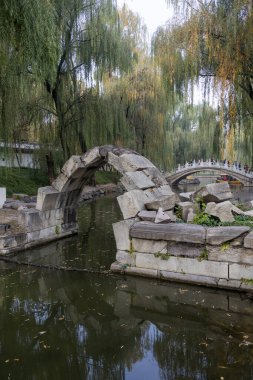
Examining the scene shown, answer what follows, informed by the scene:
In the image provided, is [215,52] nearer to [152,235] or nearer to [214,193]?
[214,193]

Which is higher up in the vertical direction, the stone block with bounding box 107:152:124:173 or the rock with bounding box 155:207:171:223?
the stone block with bounding box 107:152:124:173

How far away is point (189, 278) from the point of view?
578 cm

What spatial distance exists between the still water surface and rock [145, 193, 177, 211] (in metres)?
1.36

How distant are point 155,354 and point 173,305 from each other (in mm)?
1202

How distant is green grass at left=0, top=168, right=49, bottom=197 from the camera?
54.5ft

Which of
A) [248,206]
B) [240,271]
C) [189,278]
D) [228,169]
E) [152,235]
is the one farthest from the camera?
[228,169]

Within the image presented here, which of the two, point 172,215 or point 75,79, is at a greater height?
point 75,79

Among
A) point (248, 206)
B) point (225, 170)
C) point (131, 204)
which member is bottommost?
point (248, 206)

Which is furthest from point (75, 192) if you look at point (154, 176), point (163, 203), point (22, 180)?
point (22, 180)

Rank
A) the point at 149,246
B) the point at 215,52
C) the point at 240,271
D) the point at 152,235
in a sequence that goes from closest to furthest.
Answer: the point at 240,271, the point at 152,235, the point at 149,246, the point at 215,52

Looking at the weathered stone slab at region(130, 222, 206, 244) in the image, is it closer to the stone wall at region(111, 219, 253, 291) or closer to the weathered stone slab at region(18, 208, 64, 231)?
the stone wall at region(111, 219, 253, 291)

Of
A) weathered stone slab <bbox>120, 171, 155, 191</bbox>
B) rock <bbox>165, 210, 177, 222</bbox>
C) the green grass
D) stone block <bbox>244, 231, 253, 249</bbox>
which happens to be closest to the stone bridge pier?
weathered stone slab <bbox>120, 171, 155, 191</bbox>

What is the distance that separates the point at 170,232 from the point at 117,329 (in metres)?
1.87

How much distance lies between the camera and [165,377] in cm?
347
